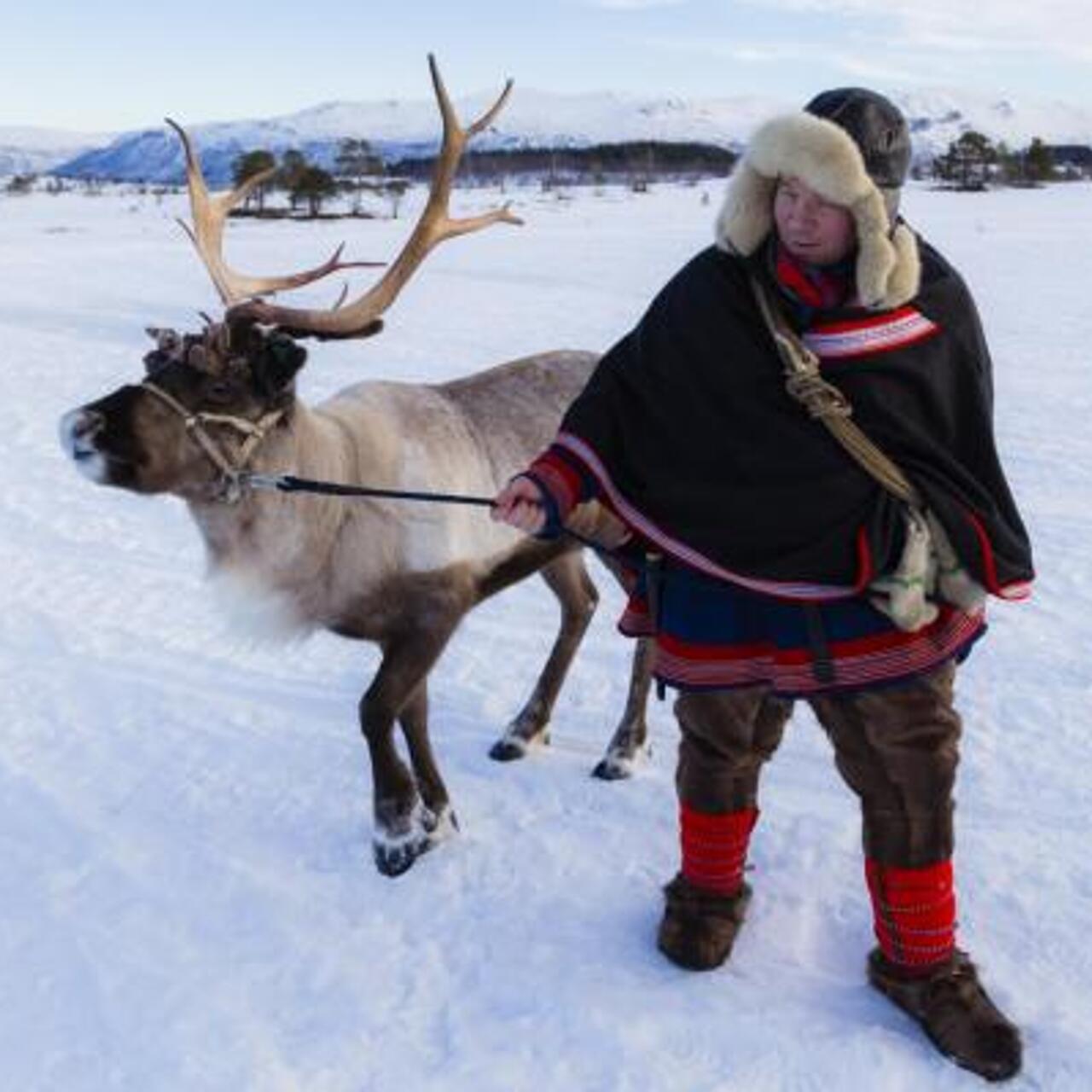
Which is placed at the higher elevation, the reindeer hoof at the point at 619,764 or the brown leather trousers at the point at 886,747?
the brown leather trousers at the point at 886,747

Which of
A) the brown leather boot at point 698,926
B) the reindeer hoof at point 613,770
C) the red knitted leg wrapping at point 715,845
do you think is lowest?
the reindeer hoof at point 613,770

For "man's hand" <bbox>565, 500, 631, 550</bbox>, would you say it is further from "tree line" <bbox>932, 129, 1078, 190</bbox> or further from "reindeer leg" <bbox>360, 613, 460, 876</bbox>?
"tree line" <bbox>932, 129, 1078, 190</bbox>

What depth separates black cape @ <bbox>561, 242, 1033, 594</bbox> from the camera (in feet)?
7.92

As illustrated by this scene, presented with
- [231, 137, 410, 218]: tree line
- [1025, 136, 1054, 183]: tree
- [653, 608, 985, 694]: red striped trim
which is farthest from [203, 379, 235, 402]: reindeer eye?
[1025, 136, 1054, 183]: tree

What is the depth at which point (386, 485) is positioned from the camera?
3.55 meters

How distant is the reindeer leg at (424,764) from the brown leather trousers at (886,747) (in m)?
1.02

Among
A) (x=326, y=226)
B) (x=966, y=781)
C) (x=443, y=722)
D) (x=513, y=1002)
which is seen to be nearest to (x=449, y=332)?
(x=443, y=722)

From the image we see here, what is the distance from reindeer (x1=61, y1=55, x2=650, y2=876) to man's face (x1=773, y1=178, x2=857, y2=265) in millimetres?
1324

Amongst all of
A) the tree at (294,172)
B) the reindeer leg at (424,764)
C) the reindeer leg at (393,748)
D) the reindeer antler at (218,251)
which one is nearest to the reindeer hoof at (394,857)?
the reindeer leg at (393,748)

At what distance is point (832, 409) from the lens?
2377mm

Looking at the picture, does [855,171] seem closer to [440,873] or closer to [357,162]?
[440,873]

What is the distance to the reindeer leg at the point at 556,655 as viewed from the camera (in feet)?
13.6

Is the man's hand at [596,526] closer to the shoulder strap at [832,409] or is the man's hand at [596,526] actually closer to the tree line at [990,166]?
the shoulder strap at [832,409]

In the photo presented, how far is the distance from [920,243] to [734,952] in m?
1.66
